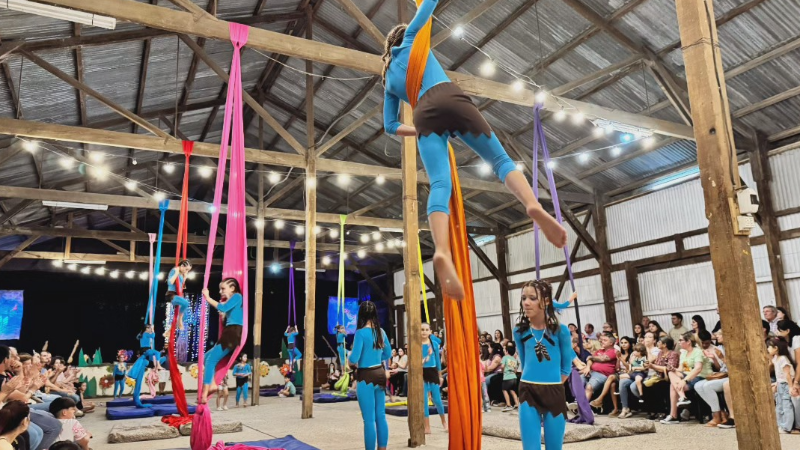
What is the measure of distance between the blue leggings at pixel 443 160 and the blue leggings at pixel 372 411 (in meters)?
3.02

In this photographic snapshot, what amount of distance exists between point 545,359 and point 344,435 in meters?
4.16

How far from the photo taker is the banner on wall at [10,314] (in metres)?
16.7

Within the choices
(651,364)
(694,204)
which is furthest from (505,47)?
(651,364)

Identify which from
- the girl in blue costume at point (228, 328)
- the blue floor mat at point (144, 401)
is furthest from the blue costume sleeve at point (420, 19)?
the blue floor mat at point (144, 401)

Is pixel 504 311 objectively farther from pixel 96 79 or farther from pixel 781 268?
pixel 96 79

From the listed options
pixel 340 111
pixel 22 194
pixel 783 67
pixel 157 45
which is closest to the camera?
pixel 783 67

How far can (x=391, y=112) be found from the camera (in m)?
2.70

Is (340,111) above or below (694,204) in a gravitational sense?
above

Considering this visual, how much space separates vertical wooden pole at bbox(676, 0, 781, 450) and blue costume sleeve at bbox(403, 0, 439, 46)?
185 cm

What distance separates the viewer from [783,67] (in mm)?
8266

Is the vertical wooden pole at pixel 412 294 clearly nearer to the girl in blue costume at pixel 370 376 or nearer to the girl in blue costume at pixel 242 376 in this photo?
the girl in blue costume at pixel 370 376

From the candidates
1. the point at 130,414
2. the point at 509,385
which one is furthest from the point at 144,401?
the point at 509,385

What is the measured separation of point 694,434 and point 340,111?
9.99 m

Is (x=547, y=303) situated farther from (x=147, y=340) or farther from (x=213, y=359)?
(x=147, y=340)
